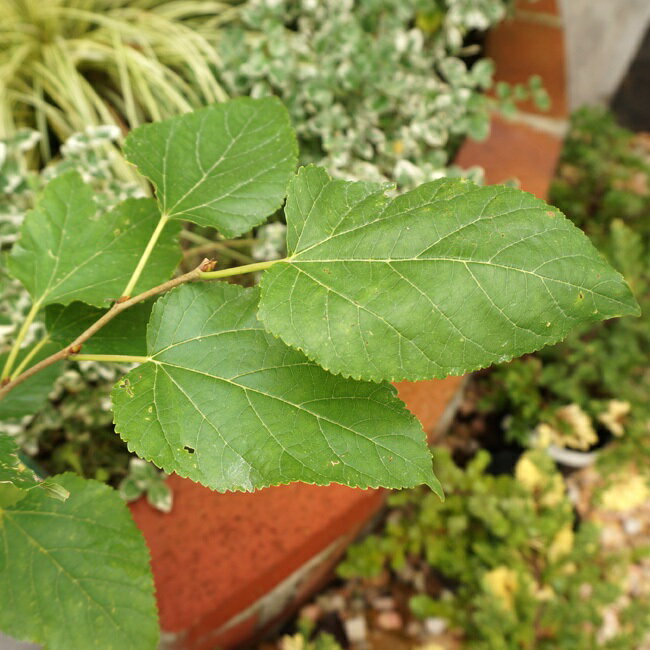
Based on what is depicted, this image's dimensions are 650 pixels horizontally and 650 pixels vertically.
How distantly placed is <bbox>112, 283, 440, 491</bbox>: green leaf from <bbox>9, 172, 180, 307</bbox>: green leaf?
152mm

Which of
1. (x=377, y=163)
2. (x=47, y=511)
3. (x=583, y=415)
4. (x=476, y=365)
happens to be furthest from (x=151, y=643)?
(x=583, y=415)

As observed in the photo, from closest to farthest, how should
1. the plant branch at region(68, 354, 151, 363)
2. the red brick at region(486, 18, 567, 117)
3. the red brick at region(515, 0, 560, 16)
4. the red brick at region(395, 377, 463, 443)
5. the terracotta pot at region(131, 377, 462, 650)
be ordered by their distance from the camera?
the plant branch at region(68, 354, 151, 363) → the terracotta pot at region(131, 377, 462, 650) → the red brick at region(395, 377, 463, 443) → the red brick at region(486, 18, 567, 117) → the red brick at region(515, 0, 560, 16)

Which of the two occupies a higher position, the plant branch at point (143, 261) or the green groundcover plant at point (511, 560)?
the plant branch at point (143, 261)

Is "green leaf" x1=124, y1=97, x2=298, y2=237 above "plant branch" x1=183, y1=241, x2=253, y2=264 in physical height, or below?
above

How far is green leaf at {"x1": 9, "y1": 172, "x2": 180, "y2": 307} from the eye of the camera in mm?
680

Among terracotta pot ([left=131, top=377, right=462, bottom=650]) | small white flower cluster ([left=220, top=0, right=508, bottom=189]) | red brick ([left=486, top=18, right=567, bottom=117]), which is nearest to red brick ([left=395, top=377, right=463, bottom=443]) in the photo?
terracotta pot ([left=131, top=377, right=462, bottom=650])

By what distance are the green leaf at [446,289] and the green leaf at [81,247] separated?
23cm

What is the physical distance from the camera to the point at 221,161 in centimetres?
66

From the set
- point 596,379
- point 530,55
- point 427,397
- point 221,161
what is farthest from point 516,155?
point 221,161

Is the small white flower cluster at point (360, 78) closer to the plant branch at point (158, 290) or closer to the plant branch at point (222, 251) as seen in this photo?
the plant branch at point (222, 251)

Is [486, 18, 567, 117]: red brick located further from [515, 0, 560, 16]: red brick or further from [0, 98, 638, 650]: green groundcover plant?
[0, 98, 638, 650]: green groundcover plant

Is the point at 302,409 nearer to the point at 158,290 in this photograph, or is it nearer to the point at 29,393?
the point at 158,290

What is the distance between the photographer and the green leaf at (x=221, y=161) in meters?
0.64

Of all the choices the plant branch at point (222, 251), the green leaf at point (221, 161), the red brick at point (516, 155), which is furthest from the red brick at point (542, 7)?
the green leaf at point (221, 161)
